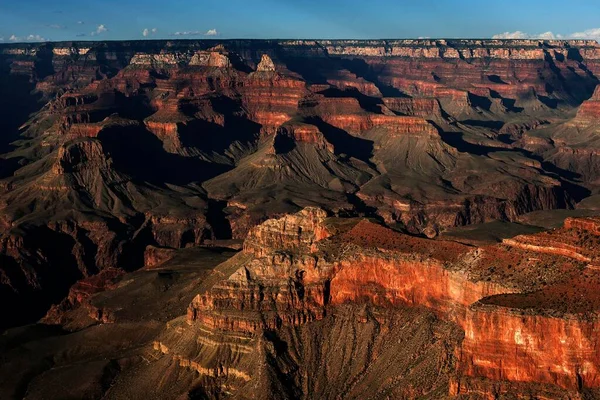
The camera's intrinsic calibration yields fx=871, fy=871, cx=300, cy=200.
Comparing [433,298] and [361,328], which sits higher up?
[433,298]

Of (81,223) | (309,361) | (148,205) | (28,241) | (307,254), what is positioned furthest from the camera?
(148,205)

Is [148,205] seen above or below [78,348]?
above

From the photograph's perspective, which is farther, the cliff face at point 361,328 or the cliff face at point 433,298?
the cliff face at point 361,328

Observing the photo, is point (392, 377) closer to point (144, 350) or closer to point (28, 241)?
point (144, 350)

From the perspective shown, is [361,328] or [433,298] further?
[361,328]

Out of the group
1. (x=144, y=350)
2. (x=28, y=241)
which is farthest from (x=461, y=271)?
(x=28, y=241)

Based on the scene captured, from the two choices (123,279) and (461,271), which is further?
(123,279)

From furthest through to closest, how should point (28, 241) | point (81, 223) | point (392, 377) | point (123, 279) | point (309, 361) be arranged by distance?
point (81, 223), point (28, 241), point (123, 279), point (309, 361), point (392, 377)

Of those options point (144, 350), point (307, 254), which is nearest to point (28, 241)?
point (144, 350)

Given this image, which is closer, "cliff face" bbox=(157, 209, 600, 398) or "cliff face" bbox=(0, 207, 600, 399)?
"cliff face" bbox=(157, 209, 600, 398)
